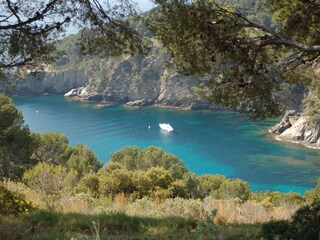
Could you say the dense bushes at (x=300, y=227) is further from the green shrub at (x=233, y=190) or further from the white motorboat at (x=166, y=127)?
the white motorboat at (x=166, y=127)

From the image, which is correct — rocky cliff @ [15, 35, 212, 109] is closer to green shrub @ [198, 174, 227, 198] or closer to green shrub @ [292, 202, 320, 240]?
green shrub @ [198, 174, 227, 198]

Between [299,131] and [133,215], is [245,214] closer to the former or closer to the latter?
[133,215]

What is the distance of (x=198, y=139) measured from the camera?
6028cm

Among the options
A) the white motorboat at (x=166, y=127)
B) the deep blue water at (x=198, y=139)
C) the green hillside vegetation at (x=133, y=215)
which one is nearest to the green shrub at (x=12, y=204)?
the green hillside vegetation at (x=133, y=215)

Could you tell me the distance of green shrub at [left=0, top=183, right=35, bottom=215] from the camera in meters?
5.84

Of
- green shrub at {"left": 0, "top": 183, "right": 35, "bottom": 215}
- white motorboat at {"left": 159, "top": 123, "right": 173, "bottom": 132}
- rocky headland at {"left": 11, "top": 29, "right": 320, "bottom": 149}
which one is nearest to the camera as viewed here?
green shrub at {"left": 0, "top": 183, "right": 35, "bottom": 215}

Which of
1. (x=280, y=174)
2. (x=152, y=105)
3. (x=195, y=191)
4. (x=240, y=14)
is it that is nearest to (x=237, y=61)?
(x=240, y=14)

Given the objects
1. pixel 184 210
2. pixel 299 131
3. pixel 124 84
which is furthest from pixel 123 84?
pixel 184 210

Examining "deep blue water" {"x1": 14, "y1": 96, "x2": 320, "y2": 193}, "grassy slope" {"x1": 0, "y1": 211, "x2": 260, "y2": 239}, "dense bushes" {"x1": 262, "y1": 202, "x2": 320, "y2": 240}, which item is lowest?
"deep blue water" {"x1": 14, "y1": 96, "x2": 320, "y2": 193}

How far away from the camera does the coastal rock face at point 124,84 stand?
93375 millimetres

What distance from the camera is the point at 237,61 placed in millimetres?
6074

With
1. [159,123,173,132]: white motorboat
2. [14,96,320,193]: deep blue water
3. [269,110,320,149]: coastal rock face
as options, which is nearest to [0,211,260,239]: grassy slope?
[14,96,320,193]: deep blue water

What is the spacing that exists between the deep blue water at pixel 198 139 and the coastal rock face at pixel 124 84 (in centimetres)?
642

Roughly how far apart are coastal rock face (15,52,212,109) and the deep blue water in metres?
6.42
